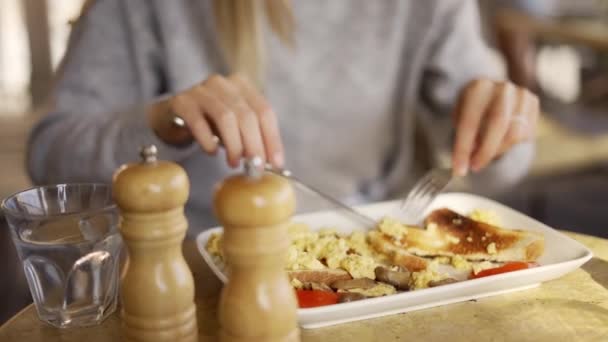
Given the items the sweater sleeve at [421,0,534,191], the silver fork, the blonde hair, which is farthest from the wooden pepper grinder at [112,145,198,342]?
the sweater sleeve at [421,0,534,191]

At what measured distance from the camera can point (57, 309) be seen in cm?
66

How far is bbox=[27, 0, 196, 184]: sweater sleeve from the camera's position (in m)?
1.15

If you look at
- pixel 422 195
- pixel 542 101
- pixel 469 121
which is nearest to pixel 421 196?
pixel 422 195

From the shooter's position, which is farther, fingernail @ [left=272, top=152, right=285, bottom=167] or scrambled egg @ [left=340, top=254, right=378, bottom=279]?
fingernail @ [left=272, top=152, right=285, bottom=167]

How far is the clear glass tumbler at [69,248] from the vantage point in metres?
0.63

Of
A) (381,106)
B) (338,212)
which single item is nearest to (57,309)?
(338,212)

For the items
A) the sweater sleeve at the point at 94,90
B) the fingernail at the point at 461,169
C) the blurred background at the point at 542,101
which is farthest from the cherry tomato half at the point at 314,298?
the blurred background at the point at 542,101

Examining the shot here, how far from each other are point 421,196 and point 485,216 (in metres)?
0.10

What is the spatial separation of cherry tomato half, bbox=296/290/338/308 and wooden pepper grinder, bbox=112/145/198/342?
110mm

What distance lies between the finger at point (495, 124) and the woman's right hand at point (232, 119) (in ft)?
1.00

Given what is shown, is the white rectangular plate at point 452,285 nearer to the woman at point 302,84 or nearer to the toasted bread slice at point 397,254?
the toasted bread slice at point 397,254

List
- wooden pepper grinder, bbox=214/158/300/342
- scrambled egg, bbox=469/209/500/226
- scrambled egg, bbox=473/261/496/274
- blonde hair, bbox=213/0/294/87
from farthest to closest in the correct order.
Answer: blonde hair, bbox=213/0/294/87, scrambled egg, bbox=469/209/500/226, scrambled egg, bbox=473/261/496/274, wooden pepper grinder, bbox=214/158/300/342

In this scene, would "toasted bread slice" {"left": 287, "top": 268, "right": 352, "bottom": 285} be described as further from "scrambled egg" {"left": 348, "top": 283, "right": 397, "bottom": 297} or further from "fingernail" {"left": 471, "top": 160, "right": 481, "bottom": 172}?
"fingernail" {"left": 471, "top": 160, "right": 481, "bottom": 172}

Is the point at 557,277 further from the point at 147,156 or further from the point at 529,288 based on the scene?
the point at 147,156
